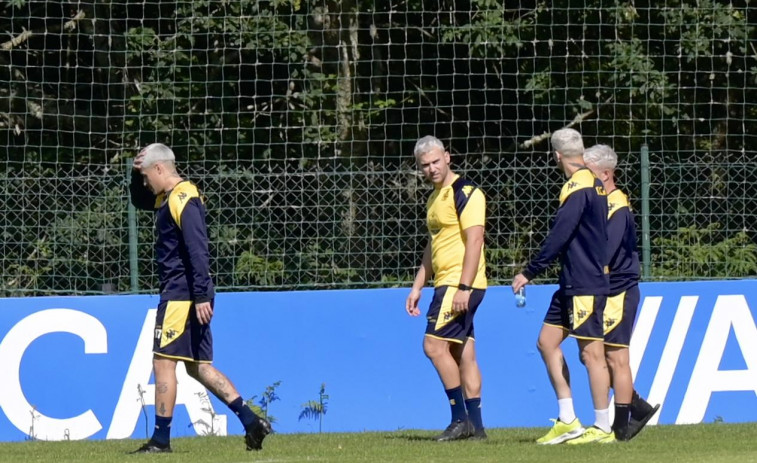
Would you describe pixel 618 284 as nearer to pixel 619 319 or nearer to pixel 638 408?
pixel 619 319

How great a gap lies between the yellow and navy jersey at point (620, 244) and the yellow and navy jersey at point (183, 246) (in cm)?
252

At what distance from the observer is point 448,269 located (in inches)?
364

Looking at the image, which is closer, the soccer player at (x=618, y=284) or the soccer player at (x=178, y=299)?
the soccer player at (x=178, y=299)

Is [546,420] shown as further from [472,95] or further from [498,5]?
[498,5]

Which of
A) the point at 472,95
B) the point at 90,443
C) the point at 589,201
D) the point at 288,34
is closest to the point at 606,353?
the point at 589,201

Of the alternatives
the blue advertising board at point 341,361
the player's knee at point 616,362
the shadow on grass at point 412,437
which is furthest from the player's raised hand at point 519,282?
the blue advertising board at point 341,361

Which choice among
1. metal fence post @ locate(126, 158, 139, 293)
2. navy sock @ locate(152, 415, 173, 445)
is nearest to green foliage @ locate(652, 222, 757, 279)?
metal fence post @ locate(126, 158, 139, 293)

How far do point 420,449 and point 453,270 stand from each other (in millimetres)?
1158

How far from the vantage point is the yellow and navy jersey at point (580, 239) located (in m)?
8.60

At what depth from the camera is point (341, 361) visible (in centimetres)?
1155

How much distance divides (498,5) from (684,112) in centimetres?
244

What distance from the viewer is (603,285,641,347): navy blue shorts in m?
9.11

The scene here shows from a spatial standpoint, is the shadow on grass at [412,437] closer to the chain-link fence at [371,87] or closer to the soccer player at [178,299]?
the soccer player at [178,299]

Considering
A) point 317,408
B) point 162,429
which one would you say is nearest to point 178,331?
point 162,429
